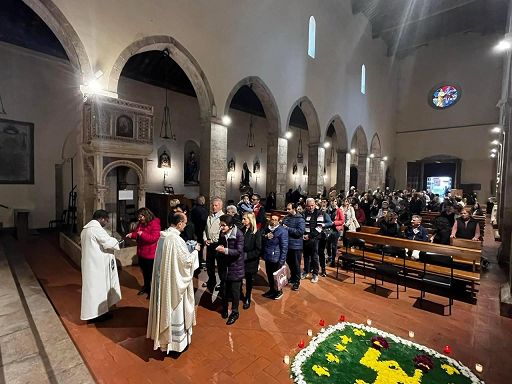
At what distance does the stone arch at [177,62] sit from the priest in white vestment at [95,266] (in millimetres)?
→ 4233

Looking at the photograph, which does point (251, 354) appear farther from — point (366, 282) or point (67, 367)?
point (366, 282)

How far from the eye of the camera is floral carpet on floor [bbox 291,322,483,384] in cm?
289

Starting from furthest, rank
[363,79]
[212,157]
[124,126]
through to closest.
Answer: [363,79]
[212,157]
[124,126]

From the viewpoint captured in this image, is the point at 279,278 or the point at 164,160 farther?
the point at 164,160

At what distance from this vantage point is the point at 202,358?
3.14 metres

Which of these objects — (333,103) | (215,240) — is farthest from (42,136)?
(333,103)

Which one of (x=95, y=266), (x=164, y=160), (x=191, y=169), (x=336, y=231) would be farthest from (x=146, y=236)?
(x=191, y=169)

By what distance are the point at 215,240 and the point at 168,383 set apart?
8.07 feet

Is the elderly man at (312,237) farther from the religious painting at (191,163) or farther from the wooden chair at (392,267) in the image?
the religious painting at (191,163)

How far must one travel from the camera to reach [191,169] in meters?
14.0

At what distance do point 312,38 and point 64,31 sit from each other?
10.9m

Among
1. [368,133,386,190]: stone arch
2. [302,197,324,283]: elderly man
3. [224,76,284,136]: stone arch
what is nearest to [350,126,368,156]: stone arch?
[368,133,386,190]: stone arch

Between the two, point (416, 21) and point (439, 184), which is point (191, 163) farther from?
point (439, 184)

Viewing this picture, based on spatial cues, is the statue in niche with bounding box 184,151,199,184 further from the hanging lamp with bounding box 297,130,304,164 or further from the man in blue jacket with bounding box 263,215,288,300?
the man in blue jacket with bounding box 263,215,288,300
